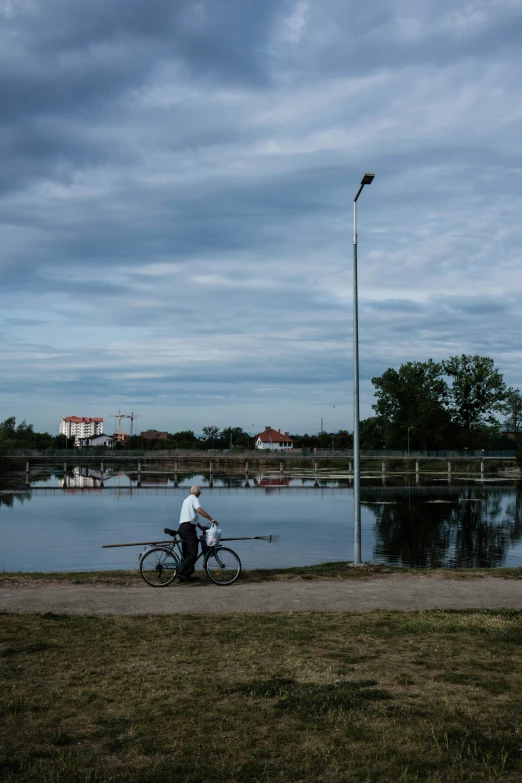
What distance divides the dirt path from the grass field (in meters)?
1.79

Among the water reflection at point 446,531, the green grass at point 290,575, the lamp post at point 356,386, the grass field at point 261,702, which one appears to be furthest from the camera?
the water reflection at point 446,531

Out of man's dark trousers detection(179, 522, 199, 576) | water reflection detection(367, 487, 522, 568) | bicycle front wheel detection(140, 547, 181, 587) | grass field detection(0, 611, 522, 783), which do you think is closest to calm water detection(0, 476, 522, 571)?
water reflection detection(367, 487, 522, 568)

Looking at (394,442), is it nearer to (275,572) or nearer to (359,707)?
(275,572)

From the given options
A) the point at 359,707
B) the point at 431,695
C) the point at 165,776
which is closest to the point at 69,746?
the point at 165,776

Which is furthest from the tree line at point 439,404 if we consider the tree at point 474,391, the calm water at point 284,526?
the calm water at point 284,526

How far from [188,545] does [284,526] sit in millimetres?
23595

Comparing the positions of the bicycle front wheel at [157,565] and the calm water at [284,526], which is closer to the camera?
the bicycle front wheel at [157,565]

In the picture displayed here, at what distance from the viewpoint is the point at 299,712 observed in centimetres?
626

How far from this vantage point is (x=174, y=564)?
14344mm

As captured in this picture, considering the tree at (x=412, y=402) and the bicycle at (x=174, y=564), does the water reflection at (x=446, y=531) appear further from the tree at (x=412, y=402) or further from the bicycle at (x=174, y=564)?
the tree at (x=412, y=402)

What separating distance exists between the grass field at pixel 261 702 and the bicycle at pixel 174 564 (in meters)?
4.09

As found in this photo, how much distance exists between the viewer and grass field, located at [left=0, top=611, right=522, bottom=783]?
17.0 feet

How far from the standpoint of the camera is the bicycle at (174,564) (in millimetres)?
14156

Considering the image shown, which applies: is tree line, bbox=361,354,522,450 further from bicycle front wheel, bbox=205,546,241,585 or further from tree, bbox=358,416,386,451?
bicycle front wheel, bbox=205,546,241,585
